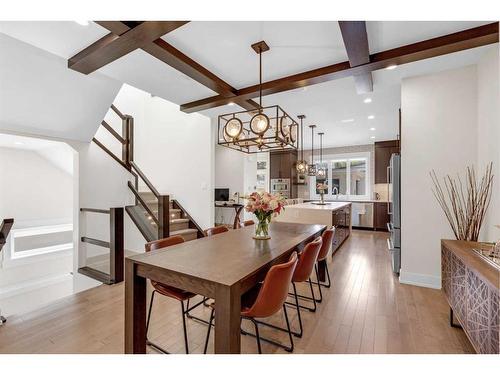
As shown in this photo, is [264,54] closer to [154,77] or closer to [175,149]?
[154,77]

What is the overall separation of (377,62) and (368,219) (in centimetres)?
568

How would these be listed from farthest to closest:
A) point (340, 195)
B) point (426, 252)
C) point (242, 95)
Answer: point (340, 195), point (242, 95), point (426, 252)

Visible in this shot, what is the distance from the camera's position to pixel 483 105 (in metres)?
2.70

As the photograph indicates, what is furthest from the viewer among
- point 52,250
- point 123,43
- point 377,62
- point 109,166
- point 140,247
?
point 52,250

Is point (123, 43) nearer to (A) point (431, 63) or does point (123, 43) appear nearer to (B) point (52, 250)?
(A) point (431, 63)

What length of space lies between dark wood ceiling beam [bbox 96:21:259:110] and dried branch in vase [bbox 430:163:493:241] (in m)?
3.09

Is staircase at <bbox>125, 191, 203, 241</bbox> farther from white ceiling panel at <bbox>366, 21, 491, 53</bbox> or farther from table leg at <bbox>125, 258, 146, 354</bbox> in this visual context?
white ceiling panel at <bbox>366, 21, 491, 53</bbox>

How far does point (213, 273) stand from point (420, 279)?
3.15 m

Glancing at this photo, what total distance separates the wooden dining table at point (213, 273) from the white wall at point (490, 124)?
2087mm

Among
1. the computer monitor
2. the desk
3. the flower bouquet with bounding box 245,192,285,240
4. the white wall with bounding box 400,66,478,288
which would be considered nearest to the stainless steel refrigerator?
the white wall with bounding box 400,66,478,288

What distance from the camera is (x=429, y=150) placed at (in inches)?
123

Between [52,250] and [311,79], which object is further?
[52,250]

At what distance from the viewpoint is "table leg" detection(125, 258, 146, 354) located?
1742 mm
